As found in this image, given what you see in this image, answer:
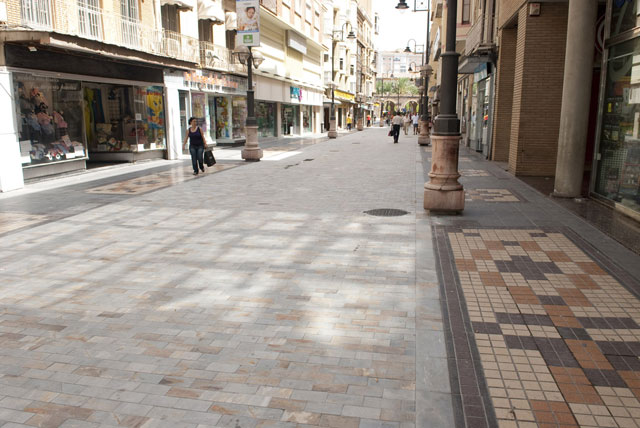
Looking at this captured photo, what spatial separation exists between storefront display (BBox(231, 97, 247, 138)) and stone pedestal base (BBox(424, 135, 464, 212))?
2179cm

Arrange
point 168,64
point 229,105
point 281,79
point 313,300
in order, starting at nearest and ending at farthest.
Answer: point 313,300 < point 168,64 < point 229,105 < point 281,79

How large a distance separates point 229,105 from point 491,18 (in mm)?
14920

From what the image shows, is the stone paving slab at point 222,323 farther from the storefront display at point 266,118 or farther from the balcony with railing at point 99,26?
the storefront display at point 266,118

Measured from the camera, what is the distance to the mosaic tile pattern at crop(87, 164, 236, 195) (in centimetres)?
1205

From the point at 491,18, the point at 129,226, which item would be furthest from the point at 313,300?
the point at 491,18

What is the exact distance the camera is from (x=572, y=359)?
376cm

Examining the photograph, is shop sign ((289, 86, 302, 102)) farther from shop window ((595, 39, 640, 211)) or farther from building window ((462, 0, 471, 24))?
shop window ((595, 39, 640, 211))

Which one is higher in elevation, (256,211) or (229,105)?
(229,105)

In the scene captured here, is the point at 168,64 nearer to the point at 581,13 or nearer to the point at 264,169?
the point at 264,169

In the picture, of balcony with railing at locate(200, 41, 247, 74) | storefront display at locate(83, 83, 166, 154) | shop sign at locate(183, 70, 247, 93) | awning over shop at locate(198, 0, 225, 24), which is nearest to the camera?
storefront display at locate(83, 83, 166, 154)

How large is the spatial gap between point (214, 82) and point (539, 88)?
53.1 ft

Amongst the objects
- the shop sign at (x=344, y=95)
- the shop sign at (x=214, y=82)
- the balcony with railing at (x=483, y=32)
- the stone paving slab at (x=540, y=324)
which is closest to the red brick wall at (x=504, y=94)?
the balcony with railing at (x=483, y=32)

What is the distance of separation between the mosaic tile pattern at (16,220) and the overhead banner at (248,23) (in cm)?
1158

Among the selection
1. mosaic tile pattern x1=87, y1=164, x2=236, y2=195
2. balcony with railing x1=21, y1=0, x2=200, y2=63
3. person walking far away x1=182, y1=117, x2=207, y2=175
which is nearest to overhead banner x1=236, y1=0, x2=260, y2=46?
balcony with railing x1=21, y1=0, x2=200, y2=63
